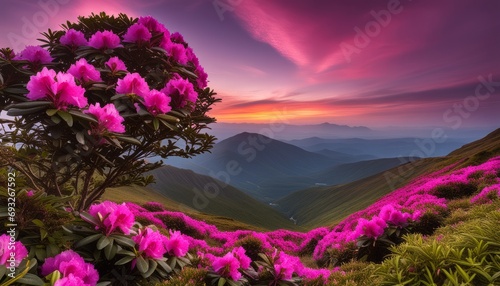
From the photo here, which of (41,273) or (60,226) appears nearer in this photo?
(41,273)

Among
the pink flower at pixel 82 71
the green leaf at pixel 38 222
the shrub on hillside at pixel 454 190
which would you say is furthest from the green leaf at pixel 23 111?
the shrub on hillside at pixel 454 190

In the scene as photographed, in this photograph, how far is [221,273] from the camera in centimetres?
524

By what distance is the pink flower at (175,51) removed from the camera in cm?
596

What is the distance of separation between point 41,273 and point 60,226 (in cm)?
71

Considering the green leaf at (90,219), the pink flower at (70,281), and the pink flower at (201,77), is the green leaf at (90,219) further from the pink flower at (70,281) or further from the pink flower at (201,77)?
the pink flower at (201,77)

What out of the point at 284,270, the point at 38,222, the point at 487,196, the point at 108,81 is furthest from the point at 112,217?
the point at 487,196

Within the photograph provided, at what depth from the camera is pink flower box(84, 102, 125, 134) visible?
12.2ft

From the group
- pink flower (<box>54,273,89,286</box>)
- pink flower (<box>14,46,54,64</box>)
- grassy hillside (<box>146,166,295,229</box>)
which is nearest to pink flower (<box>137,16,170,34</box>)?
pink flower (<box>14,46,54,64</box>)

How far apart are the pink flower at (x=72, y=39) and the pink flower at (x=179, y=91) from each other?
241cm

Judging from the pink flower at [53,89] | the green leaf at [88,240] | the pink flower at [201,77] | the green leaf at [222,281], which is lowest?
the green leaf at [222,281]

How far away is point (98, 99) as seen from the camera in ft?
16.0

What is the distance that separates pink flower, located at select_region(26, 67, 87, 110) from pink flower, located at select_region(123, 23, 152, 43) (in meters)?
2.47

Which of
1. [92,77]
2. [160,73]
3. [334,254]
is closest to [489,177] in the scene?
[334,254]

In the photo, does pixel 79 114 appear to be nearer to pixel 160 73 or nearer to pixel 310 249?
pixel 160 73
